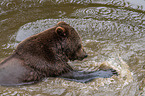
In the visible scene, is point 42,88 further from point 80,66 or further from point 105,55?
point 105,55

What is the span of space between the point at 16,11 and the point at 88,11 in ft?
8.94

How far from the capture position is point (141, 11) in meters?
6.07

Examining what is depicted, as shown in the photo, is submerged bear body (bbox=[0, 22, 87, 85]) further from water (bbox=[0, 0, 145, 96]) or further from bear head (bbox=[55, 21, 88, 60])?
water (bbox=[0, 0, 145, 96])

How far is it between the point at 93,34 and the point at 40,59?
7.68ft

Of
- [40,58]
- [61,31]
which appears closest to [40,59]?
[40,58]

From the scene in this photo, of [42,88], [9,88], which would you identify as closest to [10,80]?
[9,88]

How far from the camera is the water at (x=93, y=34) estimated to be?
351 centimetres

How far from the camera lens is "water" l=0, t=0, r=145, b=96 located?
3512 mm

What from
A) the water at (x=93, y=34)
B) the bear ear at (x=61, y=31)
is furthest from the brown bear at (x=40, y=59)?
the water at (x=93, y=34)

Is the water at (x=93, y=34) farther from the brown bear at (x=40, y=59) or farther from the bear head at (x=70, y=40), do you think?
the bear head at (x=70, y=40)

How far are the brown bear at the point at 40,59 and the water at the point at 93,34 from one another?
20 cm

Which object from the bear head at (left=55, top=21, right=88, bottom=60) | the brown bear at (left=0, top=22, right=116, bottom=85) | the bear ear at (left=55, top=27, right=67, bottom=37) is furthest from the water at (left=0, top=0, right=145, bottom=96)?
the bear ear at (left=55, top=27, right=67, bottom=37)

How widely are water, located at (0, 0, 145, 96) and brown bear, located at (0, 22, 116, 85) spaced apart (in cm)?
20

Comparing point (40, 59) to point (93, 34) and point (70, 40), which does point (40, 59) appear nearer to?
point (70, 40)
